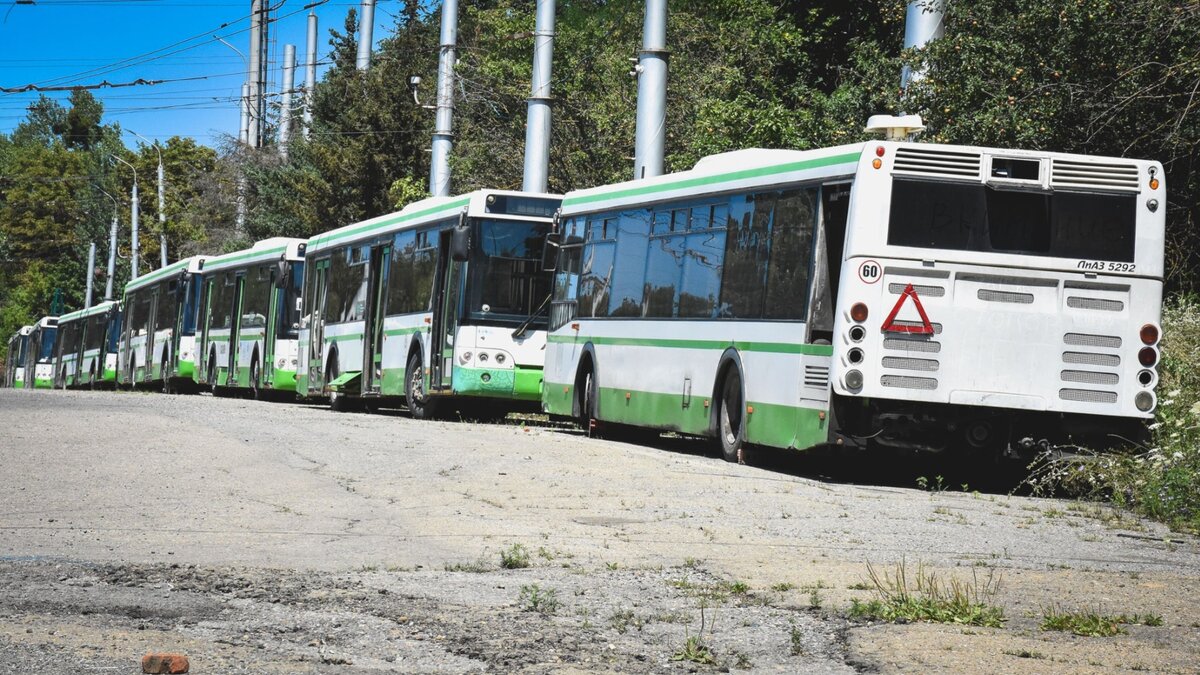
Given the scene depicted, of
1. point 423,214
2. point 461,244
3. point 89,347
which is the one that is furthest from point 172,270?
point 461,244

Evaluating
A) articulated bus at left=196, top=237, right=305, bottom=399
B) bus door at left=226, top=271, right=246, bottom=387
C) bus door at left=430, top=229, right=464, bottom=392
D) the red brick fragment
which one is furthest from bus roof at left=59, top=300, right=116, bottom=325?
the red brick fragment

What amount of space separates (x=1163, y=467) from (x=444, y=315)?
1293cm

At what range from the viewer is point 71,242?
11806 centimetres

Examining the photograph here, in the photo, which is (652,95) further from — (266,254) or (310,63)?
(310,63)

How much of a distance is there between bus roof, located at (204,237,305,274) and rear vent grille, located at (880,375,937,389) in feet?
69.4

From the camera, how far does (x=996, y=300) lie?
49.3ft

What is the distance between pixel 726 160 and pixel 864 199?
3.80m

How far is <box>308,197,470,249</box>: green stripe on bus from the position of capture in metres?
25.2

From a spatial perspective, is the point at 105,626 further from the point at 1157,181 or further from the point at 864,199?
the point at 1157,181

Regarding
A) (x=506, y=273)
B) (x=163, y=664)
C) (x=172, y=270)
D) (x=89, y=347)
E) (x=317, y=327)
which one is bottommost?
(x=163, y=664)

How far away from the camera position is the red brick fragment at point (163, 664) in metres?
6.04

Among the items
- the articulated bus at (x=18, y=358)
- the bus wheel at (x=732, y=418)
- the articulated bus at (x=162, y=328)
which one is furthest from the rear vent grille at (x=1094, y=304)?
the articulated bus at (x=18, y=358)

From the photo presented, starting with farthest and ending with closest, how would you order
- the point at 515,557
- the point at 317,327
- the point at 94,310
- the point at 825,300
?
the point at 94,310, the point at 317,327, the point at 825,300, the point at 515,557

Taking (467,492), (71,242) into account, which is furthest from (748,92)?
(71,242)
